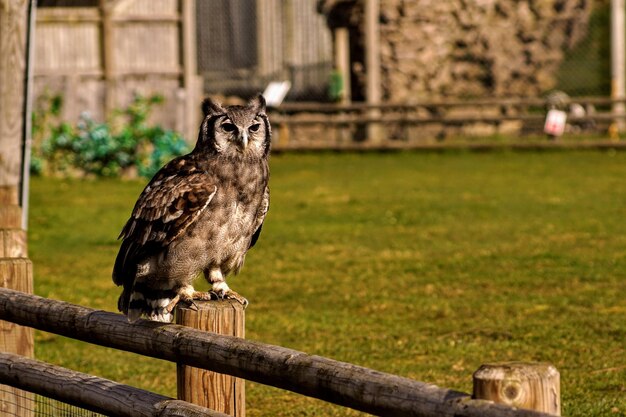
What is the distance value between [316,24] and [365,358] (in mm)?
19400

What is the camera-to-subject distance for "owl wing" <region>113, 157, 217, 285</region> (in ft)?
19.9

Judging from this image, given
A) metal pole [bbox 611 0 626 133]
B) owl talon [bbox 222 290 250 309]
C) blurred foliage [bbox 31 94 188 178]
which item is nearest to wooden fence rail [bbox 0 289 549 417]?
owl talon [bbox 222 290 250 309]

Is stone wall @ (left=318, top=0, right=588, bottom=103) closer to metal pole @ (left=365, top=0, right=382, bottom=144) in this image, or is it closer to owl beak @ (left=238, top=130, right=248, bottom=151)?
metal pole @ (left=365, top=0, right=382, bottom=144)

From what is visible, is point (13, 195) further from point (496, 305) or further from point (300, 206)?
point (300, 206)

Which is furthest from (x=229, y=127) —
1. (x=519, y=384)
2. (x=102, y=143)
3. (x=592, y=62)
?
(x=592, y=62)

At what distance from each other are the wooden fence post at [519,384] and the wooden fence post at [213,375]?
1.80m

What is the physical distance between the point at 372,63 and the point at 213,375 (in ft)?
71.1

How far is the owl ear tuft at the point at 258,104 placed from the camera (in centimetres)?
633

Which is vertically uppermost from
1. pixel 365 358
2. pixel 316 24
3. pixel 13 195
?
pixel 316 24

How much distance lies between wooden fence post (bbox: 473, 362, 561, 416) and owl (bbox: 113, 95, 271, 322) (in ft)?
8.04

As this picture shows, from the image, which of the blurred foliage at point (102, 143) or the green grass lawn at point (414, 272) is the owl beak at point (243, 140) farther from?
the blurred foliage at point (102, 143)

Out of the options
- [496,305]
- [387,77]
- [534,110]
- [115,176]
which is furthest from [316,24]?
[496,305]

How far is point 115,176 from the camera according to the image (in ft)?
72.5

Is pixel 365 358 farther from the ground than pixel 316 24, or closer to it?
closer to it
